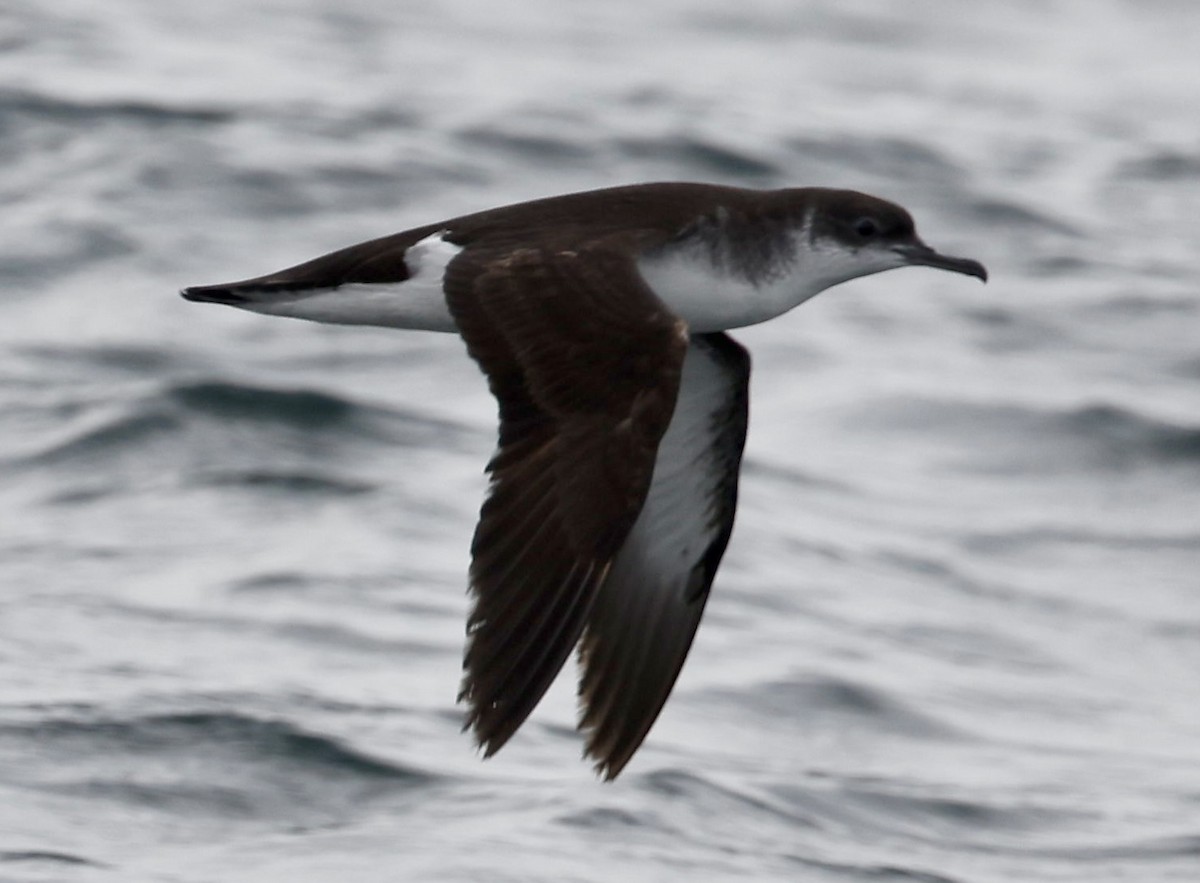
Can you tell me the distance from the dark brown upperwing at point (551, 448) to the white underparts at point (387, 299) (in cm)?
39

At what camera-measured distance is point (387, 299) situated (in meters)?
6.62

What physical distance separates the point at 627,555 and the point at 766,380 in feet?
20.1

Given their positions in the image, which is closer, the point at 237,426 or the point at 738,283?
the point at 738,283

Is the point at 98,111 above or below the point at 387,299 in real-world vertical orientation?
above

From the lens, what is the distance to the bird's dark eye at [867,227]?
725 cm

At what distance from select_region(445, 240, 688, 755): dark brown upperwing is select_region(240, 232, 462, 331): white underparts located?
15.2 inches

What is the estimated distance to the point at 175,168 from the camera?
48.8 ft

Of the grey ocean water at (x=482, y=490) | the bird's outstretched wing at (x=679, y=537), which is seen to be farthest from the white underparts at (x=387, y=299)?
the grey ocean water at (x=482, y=490)

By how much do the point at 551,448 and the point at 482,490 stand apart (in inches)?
213

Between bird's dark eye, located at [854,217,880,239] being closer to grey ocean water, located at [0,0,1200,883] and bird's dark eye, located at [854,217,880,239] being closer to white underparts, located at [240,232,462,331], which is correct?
white underparts, located at [240,232,462,331]

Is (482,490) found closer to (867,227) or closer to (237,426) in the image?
(237,426)

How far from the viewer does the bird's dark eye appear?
23.8 ft

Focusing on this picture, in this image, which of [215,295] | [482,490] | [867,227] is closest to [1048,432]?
[482,490]

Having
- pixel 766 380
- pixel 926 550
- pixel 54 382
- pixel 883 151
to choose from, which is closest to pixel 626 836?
pixel 926 550
